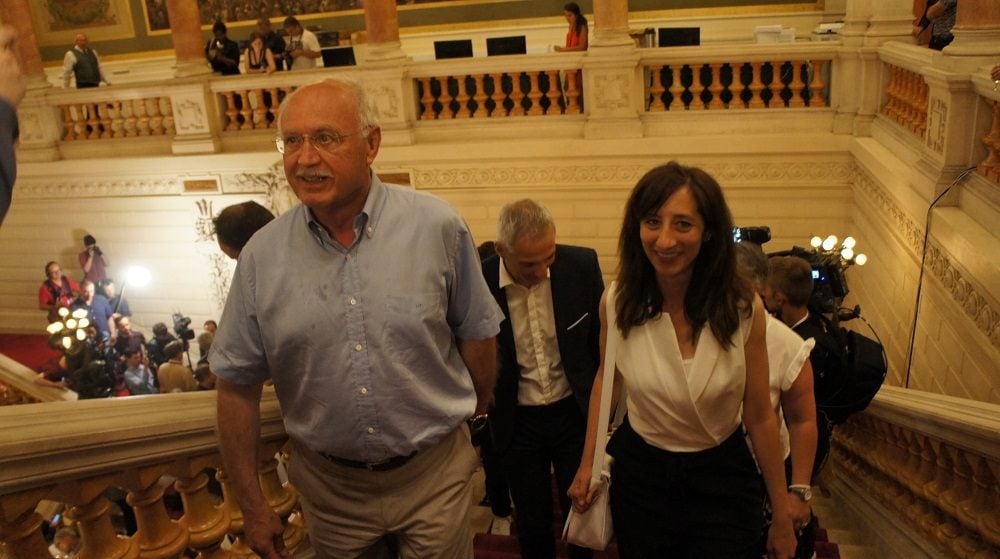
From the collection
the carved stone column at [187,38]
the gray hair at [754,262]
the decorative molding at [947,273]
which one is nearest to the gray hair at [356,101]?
the gray hair at [754,262]

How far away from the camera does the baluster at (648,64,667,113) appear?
819 cm

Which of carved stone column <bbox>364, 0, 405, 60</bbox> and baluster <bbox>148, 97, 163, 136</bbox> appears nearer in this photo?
carved stone column <bbox>364, 0, 405, 60</bbox>

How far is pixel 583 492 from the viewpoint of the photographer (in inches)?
92.9

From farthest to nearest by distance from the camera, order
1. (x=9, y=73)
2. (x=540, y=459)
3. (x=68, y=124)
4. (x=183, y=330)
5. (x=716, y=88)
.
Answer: (x=68, y=124)
(x=183, y=330)
(x=716, y=88)
(x=540, y=459)
(x=9, y=73)

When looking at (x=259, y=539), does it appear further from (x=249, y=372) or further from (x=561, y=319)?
(x=561, y=319)

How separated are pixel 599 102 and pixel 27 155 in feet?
24.0

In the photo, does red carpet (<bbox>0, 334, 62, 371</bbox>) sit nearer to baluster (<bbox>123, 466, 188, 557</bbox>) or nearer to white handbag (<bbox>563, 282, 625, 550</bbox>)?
baluster (<bbox>123, 466, 188, 557</bbox>)

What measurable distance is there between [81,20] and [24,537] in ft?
48.4

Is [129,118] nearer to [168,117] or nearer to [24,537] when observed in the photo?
[168,117]

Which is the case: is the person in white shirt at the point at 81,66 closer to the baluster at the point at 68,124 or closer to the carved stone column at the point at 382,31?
the baluster at the point at 68,124

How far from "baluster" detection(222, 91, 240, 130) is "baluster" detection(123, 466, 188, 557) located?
825cm

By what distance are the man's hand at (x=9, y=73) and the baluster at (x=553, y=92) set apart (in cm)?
737

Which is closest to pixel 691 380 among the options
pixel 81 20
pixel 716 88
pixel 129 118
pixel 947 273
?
pixel 947 273

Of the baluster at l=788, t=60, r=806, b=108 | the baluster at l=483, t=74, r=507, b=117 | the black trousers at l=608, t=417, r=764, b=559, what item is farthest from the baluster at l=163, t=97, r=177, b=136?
the black trousers at l=608, t=417, r=764, b=559
